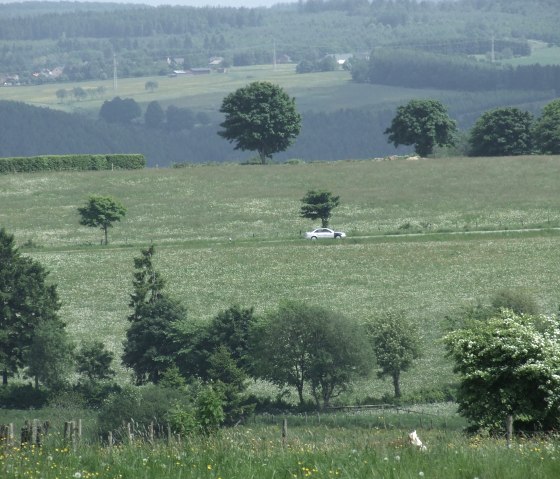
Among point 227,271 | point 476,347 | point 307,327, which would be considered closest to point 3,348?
point 307,327

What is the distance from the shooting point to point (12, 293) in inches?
2601

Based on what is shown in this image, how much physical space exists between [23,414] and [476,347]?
31518 millimetres

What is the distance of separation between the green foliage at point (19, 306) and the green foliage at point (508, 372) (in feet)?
126

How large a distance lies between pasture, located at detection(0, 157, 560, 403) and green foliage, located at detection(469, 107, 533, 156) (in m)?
10.1

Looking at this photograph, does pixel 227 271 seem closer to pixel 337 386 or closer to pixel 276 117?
pixel 337 386

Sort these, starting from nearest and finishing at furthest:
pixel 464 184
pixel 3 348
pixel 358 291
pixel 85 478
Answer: pixel 85 478
pixel 3 348
pixel 358 291
pixel 464 184

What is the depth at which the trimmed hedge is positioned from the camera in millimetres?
121500

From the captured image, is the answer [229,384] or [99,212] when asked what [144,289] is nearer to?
[229,384]

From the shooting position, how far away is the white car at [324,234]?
91.9 m

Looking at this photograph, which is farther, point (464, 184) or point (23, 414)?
point (464, 184)

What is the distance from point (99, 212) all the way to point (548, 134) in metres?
54.0

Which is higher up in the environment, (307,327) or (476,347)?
(476,347)

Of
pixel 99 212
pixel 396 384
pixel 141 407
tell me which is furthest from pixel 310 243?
pixel 141 407

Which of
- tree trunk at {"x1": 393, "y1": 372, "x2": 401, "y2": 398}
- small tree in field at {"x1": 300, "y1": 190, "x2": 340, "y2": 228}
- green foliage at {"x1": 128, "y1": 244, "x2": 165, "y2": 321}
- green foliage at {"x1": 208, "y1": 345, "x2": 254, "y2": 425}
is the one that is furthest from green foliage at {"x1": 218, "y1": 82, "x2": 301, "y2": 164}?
green foliage at {"x1": 208, "y1": 345, "x2": 254, "y2": 425}
